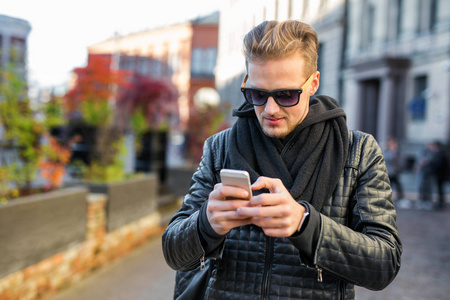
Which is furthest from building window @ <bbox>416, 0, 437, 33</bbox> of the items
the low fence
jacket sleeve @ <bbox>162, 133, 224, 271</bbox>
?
jacket sleeve @ <bbox>162, 133, 224, 271</bbox>

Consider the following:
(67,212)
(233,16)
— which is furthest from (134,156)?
(233,16)

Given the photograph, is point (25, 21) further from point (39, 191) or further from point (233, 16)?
point (233, 16)

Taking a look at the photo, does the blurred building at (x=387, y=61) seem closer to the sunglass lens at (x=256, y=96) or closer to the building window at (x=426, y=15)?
the building window at (x=426, y=15)

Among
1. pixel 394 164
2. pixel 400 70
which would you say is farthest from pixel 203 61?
pixel 394 164

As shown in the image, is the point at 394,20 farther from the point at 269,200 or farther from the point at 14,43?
the point at 269,200

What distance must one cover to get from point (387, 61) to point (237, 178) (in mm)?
21579

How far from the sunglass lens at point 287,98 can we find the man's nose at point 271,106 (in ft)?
0.06

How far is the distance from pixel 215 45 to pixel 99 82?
146 feet

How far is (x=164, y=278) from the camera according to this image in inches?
246

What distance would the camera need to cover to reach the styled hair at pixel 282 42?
1715mm

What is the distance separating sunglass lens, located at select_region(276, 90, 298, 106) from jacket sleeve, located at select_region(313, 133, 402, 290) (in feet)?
1.06

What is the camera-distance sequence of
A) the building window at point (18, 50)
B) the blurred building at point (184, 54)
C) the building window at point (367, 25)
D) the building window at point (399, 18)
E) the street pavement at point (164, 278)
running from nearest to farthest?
1. the street pavement at point (164, 278)
2. the building window at point (18, 50)
3. the building window at point (399, 18)
4. the building window at point (367, 25)
5. the blurred building at point (184, 54)

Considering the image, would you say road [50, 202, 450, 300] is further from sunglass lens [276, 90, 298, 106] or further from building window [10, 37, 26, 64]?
sunglass lens [276, 90, 298, 106]

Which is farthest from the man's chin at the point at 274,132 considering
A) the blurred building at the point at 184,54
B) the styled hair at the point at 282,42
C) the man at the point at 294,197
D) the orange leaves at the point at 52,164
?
the blurred building at the point at 184,54
